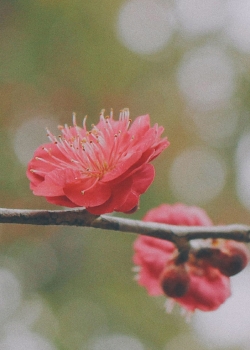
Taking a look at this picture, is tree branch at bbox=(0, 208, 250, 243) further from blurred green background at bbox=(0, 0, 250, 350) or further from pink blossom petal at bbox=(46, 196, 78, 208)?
blurred green background at bbox=(0, 0, 250, 350)

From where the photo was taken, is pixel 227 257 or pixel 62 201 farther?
pixel 227 257

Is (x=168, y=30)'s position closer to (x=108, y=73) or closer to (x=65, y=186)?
(x=108, y=73)

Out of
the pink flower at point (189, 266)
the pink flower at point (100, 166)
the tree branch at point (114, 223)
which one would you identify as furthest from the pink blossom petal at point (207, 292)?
the pink flower at point (100, 166)

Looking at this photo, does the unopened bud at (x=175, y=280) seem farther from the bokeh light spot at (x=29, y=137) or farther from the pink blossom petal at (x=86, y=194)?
the bokeh light spot at (x=29, y=137)

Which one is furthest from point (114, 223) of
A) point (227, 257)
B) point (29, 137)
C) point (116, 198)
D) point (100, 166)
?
point (29, 137)

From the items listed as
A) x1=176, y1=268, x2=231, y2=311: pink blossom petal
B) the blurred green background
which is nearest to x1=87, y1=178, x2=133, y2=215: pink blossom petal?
x1=176, y1=268, x2=231, y2=311: pink blossom petal

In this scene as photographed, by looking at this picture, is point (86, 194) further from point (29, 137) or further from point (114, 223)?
point (29, 137)
